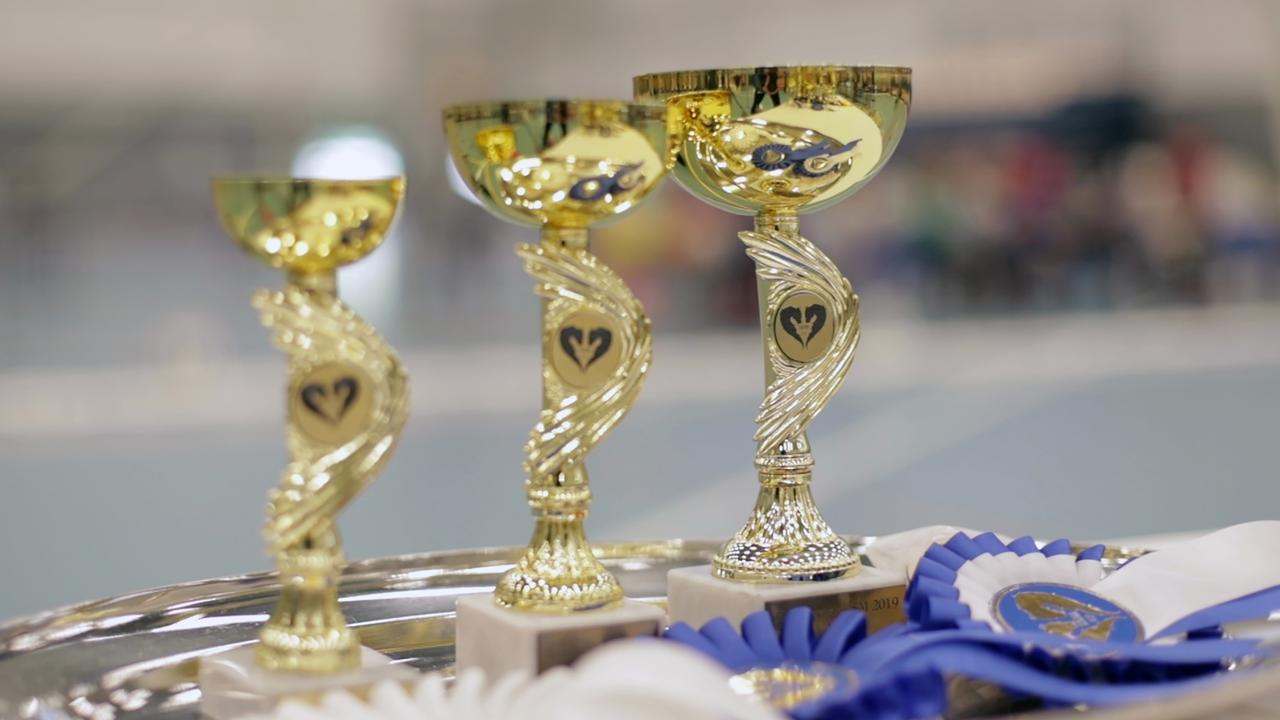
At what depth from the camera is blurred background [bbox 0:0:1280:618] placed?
108 inches

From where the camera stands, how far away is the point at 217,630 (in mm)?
709

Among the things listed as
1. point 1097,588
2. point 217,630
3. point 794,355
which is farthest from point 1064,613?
point 217,630

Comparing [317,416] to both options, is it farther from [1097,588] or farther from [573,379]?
[1097,588]

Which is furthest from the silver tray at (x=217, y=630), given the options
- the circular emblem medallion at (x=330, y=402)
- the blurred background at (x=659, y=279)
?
the blurred background at (x=659, y=279)

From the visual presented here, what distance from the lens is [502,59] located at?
4801mm

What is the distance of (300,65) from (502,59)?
0.62 meters

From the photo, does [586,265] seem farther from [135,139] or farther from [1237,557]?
[135,139]

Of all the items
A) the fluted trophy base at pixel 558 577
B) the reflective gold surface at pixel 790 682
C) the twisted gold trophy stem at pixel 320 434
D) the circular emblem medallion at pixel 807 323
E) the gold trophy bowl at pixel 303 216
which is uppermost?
the gold trophy bowl at pixel 303 216

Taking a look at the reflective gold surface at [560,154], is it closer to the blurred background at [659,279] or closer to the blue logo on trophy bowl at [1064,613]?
the blue logo on trophy bowl at [1064,613]

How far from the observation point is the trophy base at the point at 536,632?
57cm

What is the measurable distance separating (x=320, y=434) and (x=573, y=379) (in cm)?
11

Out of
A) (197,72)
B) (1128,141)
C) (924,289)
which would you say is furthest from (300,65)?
(1128,141)

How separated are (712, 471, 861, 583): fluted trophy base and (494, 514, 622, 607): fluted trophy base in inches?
3.3

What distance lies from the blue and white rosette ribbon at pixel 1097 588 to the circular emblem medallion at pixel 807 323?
105 mm
